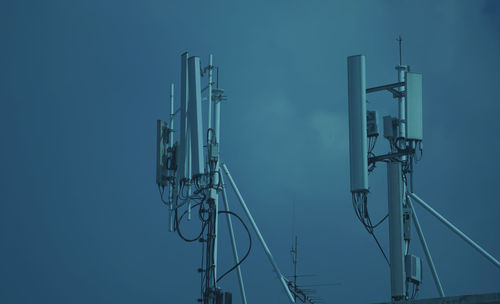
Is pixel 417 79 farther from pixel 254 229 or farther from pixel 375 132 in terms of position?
pixel 254 229

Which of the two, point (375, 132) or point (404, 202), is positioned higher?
point (375, 132)

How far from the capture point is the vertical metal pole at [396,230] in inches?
863

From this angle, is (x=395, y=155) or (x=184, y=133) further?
(x=184, y=133)

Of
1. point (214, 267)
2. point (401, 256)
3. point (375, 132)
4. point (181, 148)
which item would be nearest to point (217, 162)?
point (181, 148)

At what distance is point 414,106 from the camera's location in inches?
925

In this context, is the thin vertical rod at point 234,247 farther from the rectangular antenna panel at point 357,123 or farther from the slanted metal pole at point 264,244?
the rectangular antenna panel at point 357,123

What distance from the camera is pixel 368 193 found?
2258 centimetres

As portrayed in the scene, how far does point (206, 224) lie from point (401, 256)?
6.86 m

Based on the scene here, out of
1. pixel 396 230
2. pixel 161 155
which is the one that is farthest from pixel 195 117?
pixel 396 230

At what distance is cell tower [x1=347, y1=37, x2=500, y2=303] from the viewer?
72.8ft

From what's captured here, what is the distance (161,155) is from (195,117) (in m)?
3.14

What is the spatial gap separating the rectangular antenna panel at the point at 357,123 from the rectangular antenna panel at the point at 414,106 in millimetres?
1328

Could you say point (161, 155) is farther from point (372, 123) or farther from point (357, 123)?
point (357, 123)

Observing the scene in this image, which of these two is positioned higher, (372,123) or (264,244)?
(372,123)
